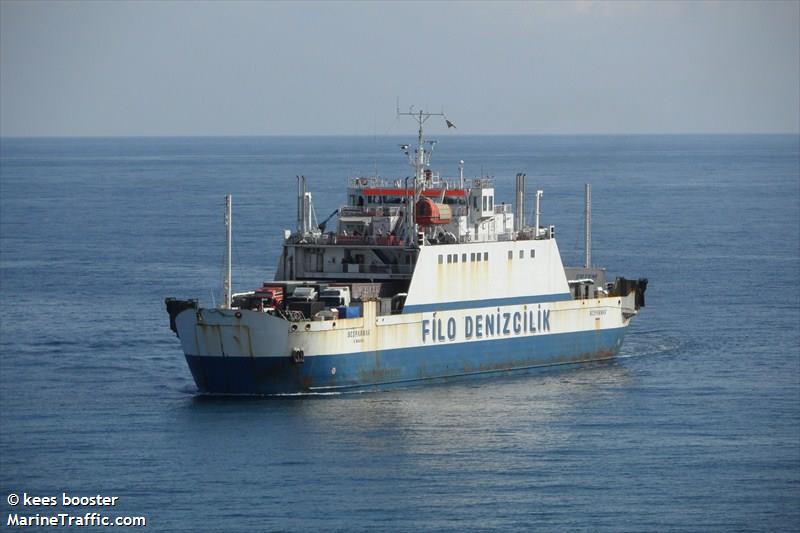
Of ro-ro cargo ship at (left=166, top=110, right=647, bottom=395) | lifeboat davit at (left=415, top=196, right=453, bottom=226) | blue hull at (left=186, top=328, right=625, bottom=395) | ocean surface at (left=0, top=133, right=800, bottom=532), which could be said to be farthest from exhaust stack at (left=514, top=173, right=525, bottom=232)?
ocean surface at (left=0, top=133, right=800, bottom=532)

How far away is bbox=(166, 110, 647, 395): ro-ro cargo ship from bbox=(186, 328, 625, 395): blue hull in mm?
44

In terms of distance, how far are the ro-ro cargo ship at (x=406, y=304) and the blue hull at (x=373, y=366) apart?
1.8 inches

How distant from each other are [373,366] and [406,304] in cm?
241

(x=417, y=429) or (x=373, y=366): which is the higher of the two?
(x=373, y=366)

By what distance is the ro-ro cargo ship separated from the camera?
190 feet

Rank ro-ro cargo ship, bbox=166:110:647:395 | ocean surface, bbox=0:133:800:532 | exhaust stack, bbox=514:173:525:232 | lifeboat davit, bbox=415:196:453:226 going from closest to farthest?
ocean surface, bbox=0:133:800:532, ro-ro cargo ship, bbox=166:110:647:395, lifeboat davit, bbox=415:196:453:226, exhaust stack, bbox=514:173:525:232

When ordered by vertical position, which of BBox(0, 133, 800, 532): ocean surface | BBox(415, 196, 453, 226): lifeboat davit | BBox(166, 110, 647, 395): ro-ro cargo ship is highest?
BBox(415, 196, 453, 226): lifeboat davit

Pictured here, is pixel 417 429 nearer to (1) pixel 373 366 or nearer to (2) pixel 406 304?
(1) pixel 373 366

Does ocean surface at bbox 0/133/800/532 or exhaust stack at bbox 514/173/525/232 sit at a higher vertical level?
exhaust stack at bbox 514/173/525/232

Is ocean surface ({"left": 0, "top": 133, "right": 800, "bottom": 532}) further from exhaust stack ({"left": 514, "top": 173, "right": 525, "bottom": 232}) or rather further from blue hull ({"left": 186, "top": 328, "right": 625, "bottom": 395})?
exhaust stack ({"left": 514, "top": 173, "right": 525, "bottom": 232})

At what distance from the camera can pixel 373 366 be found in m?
59.4

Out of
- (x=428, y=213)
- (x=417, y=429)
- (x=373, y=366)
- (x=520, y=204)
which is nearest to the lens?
(x=417, y=429)

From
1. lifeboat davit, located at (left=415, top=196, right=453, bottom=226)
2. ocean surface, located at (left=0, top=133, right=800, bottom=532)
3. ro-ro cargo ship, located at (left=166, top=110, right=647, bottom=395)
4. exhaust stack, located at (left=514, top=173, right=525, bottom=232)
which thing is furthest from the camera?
exhaust stack, located at (left=514, top=173, right=525, bottom=232)

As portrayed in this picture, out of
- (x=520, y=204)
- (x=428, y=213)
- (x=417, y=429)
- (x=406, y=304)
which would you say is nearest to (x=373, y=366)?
(x=406, y=304)
